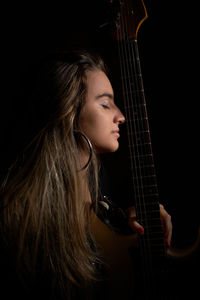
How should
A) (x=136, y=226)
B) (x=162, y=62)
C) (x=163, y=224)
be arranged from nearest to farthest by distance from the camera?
(x=136, y=226) < (x=163, y=224) < (x=162, y=62)

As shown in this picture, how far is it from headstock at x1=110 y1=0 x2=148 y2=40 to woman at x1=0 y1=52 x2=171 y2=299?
156 millimetres

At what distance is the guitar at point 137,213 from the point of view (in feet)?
2.07

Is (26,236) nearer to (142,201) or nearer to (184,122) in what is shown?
(142,201)

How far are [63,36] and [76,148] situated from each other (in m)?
0.61

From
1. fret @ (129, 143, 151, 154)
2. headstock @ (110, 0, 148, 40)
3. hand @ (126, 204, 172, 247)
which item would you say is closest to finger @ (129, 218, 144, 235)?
hand @ (126, 204, 172, 247)

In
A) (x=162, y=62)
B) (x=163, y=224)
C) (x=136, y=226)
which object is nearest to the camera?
(x=136, y=226)

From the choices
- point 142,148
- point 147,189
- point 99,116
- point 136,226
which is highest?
point 99,116

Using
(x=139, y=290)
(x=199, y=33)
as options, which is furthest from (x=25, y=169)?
(x=199, y=33)

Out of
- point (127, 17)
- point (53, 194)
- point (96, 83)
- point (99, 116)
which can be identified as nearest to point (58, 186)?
point (53, 194)

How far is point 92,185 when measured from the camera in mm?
786

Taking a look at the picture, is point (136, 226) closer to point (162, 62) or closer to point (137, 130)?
point (137, 130)

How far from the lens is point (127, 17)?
732 millimetres

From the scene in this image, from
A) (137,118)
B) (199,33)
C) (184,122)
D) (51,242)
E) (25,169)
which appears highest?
(199,33)

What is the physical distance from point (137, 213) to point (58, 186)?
0.92 ft
